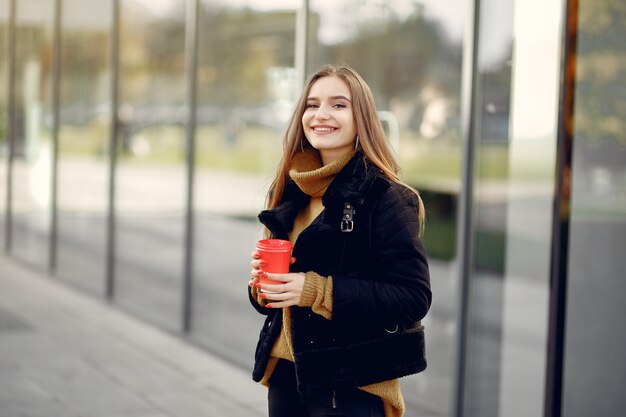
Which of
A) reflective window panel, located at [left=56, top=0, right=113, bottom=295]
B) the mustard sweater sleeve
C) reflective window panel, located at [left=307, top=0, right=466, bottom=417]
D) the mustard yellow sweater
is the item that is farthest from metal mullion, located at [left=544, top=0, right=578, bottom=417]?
reflective window panel, located at [left=56, top=0, right=113, bottom=295]

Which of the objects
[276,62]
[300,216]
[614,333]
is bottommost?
[614,333]

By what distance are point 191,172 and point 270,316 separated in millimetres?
5200

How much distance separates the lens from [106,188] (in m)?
10.3

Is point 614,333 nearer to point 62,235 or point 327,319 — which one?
point 327,319

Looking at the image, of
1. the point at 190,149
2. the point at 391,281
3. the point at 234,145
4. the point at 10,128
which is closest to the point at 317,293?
the point at 391,281

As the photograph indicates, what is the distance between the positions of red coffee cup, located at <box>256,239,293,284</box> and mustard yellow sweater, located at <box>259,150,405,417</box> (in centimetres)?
10

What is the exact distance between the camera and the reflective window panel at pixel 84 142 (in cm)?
1036

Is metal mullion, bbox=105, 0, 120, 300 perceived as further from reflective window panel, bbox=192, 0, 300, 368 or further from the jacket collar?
the jacket collar

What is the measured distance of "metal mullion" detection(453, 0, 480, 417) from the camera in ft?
17.7

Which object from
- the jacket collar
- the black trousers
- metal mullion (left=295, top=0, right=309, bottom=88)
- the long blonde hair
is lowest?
the black trousers

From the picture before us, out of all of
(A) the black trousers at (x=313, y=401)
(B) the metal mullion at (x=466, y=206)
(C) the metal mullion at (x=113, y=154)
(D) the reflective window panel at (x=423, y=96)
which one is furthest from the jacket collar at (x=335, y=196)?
(C) the metal mullion at (x=113, y=154)

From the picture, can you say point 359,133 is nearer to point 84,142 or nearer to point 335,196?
point 335,196

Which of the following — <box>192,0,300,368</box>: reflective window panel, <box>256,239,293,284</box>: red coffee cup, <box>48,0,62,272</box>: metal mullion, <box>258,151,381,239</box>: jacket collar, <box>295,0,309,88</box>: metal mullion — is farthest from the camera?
<box>48,0,62,272</box>: metal mullion

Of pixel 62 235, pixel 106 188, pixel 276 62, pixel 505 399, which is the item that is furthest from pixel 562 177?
pixel 62 235
